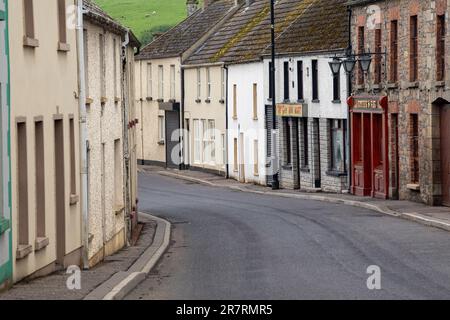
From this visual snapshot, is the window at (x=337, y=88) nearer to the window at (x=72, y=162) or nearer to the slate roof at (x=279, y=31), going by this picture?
the slate roof at (x=279, y=31)

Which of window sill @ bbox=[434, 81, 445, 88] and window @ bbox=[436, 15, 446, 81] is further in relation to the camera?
window @ bbox=[436, 15, 446, 81]

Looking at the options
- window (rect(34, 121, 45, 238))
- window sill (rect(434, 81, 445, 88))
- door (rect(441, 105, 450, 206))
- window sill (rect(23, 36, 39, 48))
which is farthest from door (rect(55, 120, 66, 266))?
door (rect(441, 105, 450, 206))

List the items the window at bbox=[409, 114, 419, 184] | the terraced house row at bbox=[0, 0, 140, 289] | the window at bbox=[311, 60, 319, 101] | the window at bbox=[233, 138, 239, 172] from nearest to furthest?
1. the terraced house row at bbox=[0, 0, 140, 289]
2. the window at bbox=[409, 114, 419, 184]
3. the window at bbox=[311, 60, 319, 101]
4. the window at bbox=[233, 138, 239, 172]

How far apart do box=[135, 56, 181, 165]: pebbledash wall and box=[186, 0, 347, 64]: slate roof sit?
10.9 feet

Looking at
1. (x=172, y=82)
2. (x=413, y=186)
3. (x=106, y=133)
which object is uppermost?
(x=172, y=82)

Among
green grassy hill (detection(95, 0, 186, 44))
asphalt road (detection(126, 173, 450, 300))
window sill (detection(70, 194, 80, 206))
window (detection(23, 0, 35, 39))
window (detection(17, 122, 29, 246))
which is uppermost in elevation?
green grassy hill (detection(95, 0, 186, 44))

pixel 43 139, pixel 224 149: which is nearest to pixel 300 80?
pixel 224 149

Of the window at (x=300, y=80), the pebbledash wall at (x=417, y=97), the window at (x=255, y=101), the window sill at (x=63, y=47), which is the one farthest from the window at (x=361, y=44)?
the window sill at (x=63, y=47)

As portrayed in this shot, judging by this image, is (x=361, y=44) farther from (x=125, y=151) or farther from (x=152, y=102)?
(x=152, y=102)

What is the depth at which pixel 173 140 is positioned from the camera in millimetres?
72438

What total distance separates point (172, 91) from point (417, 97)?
33050 millimetres

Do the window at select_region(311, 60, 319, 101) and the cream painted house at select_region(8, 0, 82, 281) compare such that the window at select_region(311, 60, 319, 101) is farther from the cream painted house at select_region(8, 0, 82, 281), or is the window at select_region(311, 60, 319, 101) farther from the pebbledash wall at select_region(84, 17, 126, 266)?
the cream painted house at select_region(8, 0, 82, 281)

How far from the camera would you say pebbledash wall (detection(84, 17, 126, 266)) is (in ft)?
88.4

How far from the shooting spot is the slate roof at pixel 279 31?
50.9 meters
